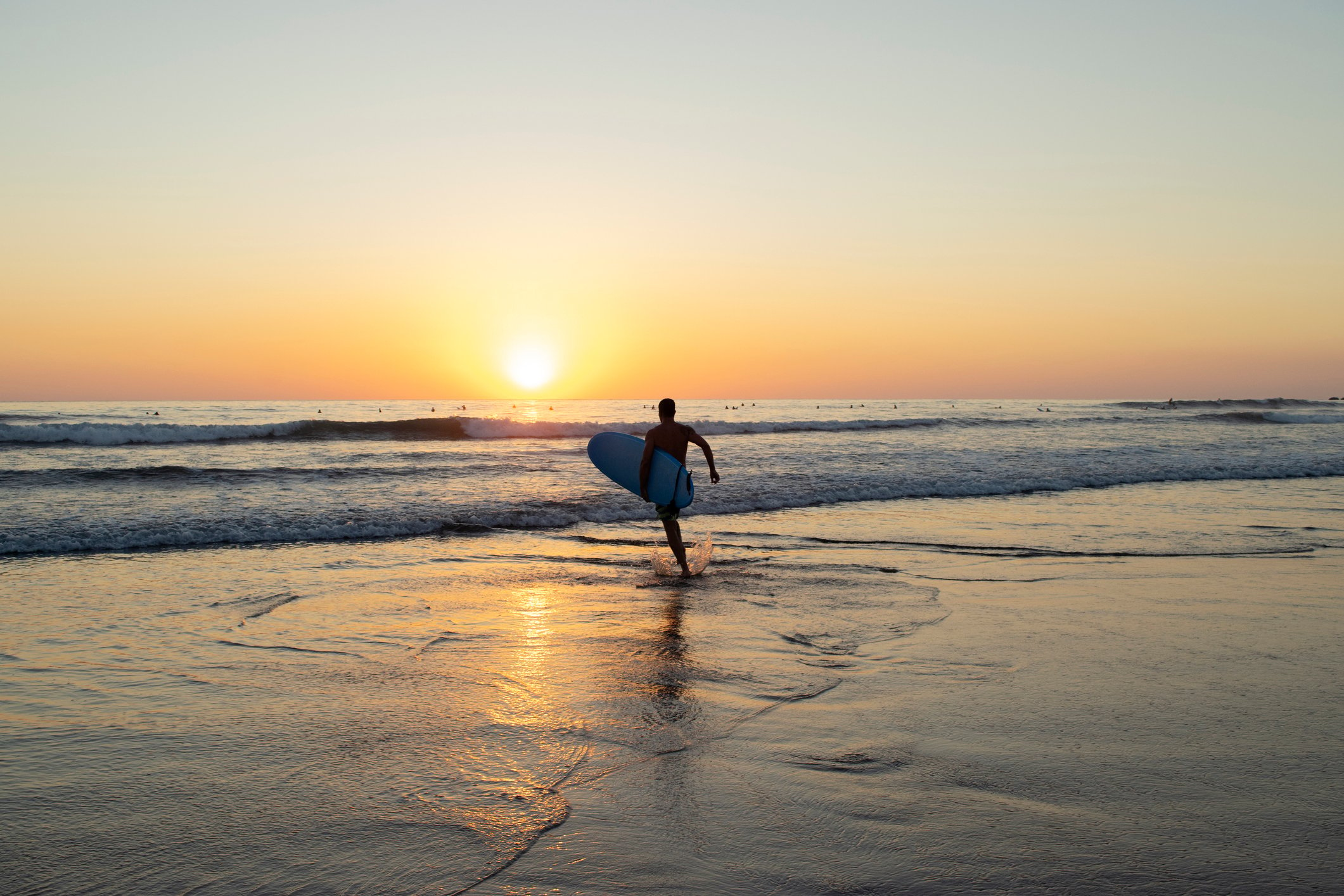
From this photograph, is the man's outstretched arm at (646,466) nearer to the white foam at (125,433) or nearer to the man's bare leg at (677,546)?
the man's bare leg at (677,546)

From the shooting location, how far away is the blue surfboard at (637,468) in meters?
9.78

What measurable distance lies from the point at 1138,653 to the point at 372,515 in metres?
11.4

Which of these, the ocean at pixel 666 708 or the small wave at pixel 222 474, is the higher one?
the small wave at pixel 222 474

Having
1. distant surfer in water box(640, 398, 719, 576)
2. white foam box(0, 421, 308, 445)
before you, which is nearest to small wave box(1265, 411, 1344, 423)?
distant surfer in water box(640, 398, 719, 576)

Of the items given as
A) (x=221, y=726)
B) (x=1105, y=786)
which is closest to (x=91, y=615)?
(x=221, y=726)

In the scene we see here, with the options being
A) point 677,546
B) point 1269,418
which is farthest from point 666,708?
point 1269,418

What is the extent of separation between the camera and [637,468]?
36.0 feet

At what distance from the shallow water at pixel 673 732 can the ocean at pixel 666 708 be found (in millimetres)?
22

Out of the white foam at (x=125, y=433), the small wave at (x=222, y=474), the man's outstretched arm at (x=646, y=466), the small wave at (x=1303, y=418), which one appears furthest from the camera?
the small wave at (x=1303, y=418)

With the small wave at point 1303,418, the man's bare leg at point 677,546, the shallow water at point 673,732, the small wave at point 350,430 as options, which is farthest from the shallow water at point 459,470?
the small wave at point 1303,418

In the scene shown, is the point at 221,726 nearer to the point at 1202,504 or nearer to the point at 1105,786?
the point at 1105,786

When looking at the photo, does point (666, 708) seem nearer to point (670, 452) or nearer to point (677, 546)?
point (677, 546)

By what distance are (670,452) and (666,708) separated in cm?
536

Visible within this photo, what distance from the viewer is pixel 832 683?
17.7ft
